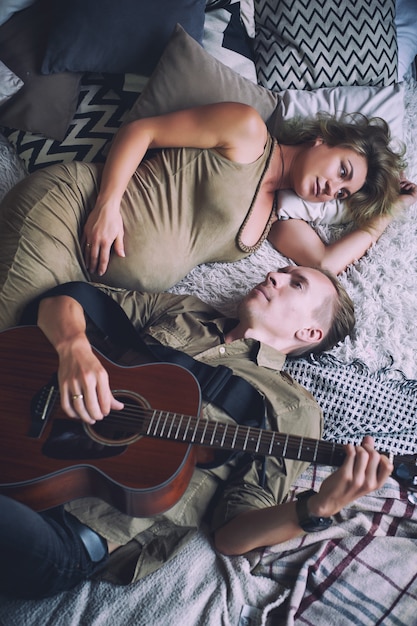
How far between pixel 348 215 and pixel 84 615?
1.36m

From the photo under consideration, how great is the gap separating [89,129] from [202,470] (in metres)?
1.13

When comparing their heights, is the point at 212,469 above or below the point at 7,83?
below

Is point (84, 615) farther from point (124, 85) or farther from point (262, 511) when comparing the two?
point (124, 85)

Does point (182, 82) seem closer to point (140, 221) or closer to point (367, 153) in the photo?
point (140, 221)

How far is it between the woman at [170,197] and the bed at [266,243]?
0.14 meters

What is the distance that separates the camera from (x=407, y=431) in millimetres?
1617

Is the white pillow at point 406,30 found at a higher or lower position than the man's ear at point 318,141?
higher

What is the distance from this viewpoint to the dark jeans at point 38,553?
1.06m

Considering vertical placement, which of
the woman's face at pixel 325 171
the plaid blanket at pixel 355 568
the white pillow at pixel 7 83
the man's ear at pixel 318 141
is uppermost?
the white pillow at pixel 7 83

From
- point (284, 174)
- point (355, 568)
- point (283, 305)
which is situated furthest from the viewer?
point (284, 174)

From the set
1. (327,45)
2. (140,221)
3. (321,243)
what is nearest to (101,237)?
(140,221)

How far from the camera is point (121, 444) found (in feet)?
3.78

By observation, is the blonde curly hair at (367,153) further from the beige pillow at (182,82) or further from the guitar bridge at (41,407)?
the guitar bridge at (41,407)

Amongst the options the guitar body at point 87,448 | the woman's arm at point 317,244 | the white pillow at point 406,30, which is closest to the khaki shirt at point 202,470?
the guitar body at point 87,448
